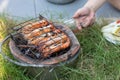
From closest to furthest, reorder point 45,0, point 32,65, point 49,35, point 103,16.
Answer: point 32,65
point 49,35
point 103,16
point 45,0

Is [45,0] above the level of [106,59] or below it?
above

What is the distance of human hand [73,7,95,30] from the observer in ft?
6.20

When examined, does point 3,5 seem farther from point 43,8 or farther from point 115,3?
→ point 115,3

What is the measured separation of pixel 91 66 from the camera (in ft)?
6.04

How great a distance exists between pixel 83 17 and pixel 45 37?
288 millimetres

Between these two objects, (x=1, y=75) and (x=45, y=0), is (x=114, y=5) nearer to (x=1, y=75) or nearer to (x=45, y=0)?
(x=45, y=0)

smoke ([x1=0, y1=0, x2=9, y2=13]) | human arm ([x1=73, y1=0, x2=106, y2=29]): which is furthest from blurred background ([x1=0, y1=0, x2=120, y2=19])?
human arm ([x1=73, y1=0, x2=106, y2=29])

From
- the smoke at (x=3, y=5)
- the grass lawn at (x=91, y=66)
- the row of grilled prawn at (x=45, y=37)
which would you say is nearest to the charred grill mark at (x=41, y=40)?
the row of grilled prawn at (x=45, y=37)

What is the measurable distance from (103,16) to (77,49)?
2.04ft

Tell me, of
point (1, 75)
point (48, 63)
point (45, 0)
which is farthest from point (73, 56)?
point (45, 0)

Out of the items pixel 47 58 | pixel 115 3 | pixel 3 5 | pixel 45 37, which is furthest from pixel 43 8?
pixel 47 58

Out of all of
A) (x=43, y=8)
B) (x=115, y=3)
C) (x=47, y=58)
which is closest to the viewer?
(x=47, y=58)

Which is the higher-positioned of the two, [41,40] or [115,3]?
[41,40]

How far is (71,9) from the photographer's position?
2.40m
